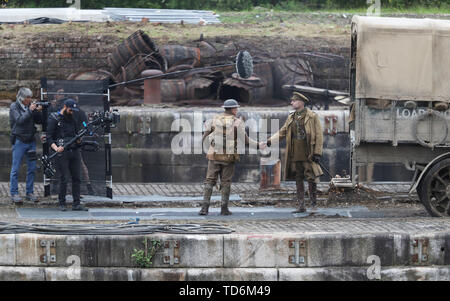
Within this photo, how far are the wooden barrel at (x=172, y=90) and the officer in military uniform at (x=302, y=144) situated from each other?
5535 millimetres

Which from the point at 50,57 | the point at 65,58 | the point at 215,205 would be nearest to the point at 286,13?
the point at 65,58

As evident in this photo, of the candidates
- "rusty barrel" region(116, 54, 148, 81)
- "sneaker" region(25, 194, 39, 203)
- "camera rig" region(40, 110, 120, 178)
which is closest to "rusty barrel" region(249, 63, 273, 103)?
"rusty barrel" region(116, 54, 148, 81)

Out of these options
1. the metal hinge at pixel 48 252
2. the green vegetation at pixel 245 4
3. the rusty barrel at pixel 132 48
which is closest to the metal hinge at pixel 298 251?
the metal hinge at pixel 48 252

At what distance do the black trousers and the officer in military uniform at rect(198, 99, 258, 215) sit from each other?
2.01m

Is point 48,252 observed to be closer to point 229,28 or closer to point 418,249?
point 418,249

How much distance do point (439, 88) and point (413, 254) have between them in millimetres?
3436

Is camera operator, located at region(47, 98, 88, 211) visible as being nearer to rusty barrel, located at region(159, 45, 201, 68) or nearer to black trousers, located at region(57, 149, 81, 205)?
black trousers, located at region(57, 149, 81, 205)

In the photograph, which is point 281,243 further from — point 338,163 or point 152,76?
point 152,76

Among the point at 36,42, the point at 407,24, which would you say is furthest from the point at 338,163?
the point at 36,42

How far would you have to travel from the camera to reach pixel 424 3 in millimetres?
26156

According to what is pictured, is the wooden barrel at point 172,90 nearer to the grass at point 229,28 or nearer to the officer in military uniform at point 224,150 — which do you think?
the grass at point 229,28

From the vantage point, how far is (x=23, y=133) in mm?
14102

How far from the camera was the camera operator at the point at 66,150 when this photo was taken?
538 inches

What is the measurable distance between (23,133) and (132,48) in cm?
540
